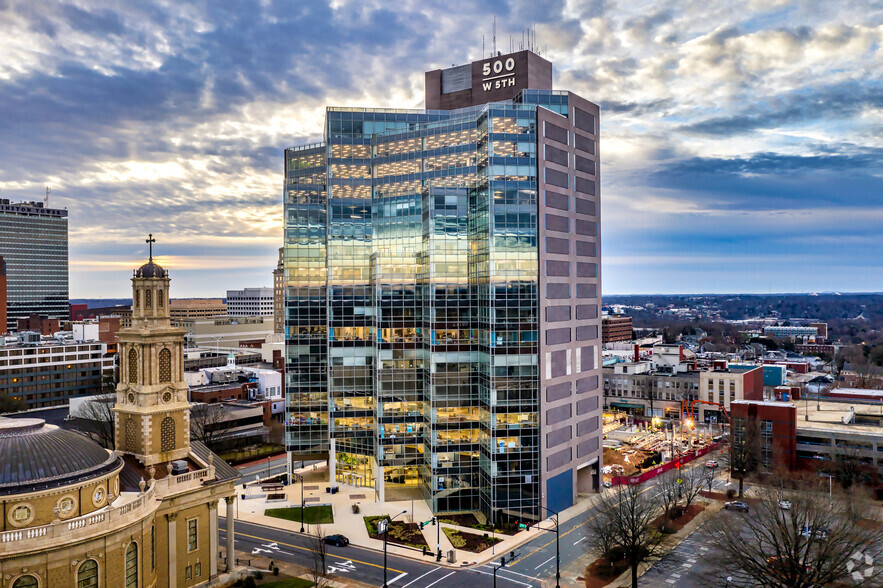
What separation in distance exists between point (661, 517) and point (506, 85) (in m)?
65.6

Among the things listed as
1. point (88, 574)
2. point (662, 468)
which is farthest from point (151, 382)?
point (662, 468)

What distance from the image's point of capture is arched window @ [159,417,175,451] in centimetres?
6113

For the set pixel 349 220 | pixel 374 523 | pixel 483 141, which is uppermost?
pixel 483 141

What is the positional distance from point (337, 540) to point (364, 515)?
10815 mm

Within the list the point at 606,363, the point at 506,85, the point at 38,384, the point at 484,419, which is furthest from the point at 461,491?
the point at 38,384

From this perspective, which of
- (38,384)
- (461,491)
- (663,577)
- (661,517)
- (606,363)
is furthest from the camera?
(606,363)

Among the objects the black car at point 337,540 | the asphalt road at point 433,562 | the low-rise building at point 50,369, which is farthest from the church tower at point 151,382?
the low-rise building at point 50,369

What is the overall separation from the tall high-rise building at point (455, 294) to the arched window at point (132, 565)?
39653 mm

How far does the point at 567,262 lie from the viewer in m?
84.8

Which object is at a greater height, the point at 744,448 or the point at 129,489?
the point at 129,489

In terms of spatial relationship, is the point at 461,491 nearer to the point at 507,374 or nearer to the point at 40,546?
the point at 507,374

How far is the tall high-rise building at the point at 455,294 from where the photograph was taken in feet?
260

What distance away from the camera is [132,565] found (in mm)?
49312

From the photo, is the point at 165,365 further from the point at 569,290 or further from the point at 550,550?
the point at 569,290
